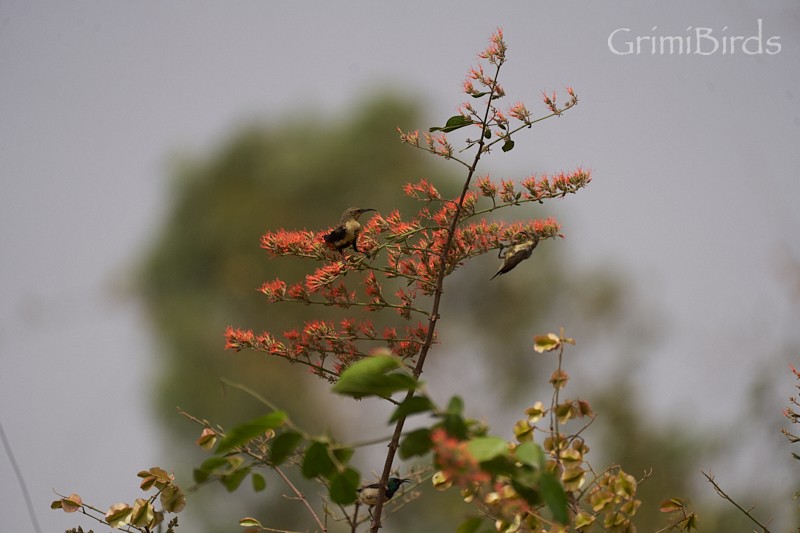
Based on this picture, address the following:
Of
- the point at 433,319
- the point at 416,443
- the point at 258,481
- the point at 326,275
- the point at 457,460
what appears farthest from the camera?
the point at 326,275

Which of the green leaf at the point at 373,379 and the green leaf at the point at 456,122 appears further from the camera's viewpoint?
the green leaf at the point at 456,122

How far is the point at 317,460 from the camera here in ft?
2.56

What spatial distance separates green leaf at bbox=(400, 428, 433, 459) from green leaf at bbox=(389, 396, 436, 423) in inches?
0.8

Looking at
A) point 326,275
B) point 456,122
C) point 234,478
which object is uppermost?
point 456,122

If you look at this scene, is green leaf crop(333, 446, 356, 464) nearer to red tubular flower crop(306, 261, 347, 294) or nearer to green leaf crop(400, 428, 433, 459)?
green leaf crop(400, 428, 433, 459)

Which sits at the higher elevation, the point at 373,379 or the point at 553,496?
the point at 373,379

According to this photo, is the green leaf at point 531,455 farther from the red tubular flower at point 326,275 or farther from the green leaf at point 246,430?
the red tubular flower at point 326,275

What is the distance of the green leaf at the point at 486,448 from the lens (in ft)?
2.17

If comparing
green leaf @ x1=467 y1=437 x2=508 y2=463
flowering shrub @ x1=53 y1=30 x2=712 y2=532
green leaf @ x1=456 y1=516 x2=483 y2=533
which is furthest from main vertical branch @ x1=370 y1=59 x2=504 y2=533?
green leaf @ x1=467 y1=437 x2=508 y2=463

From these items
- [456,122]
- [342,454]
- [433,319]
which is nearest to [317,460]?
[342,454]

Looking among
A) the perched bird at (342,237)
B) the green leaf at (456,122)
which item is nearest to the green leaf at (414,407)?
the green leaf at (456,122)

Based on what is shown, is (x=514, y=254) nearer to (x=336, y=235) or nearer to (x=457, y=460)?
(x=336, y=235)

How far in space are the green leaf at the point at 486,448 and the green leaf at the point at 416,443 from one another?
0.17ft

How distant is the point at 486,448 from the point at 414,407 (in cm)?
10
